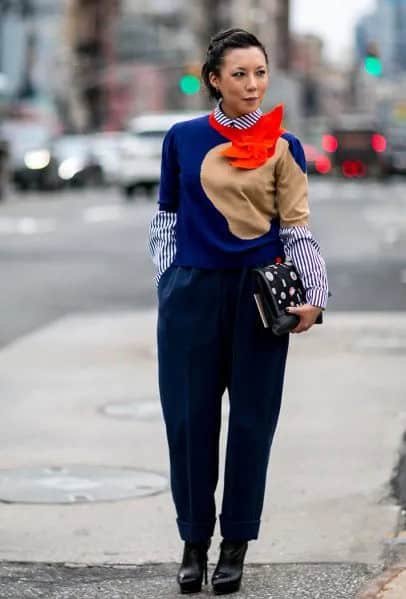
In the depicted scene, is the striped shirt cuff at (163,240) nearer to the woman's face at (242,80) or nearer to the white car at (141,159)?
the woman's face at (242,80)

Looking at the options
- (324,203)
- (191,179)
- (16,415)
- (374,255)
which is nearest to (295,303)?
(191,179)

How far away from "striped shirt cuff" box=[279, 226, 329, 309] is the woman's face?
0.38 m

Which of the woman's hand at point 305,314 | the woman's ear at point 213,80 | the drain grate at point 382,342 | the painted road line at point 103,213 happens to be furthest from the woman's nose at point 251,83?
the painted road line at point 103,213

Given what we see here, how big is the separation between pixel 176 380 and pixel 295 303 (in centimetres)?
43

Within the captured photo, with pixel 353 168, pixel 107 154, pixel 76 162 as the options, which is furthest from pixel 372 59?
pixel 76 162

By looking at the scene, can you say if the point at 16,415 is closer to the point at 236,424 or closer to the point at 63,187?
the point at 236,424

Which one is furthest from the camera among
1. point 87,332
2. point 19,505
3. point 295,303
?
point 87,332

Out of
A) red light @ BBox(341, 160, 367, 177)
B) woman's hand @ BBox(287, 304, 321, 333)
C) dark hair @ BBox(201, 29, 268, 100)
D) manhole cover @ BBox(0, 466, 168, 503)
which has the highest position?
dark hair @ BBox(201, 29, 268, 100)

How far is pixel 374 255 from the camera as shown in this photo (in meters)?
20.6

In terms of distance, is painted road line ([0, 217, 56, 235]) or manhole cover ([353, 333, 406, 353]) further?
painted road line ([0, 217, 56, 235])

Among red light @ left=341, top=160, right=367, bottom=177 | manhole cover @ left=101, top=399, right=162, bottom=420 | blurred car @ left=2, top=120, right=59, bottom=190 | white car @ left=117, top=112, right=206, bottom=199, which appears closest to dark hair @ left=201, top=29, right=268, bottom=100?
manhole cover @ left=101, top=399, right=162, bottom=420

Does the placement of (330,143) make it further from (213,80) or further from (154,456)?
(213,80)

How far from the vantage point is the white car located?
37.0 meters

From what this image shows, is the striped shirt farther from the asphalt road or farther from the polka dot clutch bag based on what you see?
the asphalt road
